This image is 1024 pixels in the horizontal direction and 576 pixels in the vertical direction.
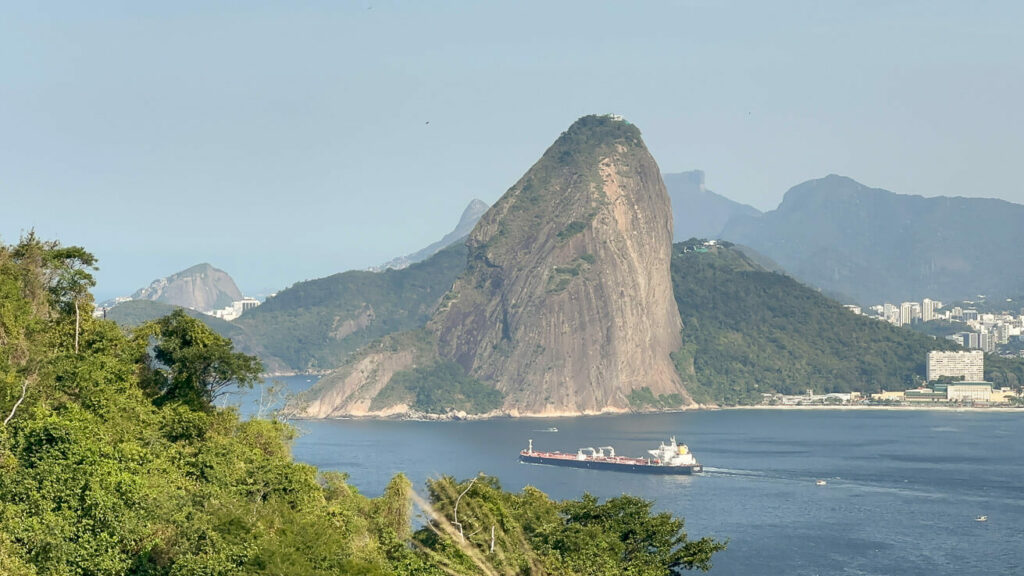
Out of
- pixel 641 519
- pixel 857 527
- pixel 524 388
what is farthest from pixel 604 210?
pixel 641 519

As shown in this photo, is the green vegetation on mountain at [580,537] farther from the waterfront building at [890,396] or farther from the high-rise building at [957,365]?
the high-rise building at [957,365]

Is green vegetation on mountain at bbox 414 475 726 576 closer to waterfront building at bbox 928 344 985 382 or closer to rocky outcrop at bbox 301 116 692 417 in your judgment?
rocky outcrop at bbox 301 116 692 417

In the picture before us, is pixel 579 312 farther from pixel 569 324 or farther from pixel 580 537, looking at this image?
pixel 580 537

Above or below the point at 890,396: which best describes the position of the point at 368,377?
above

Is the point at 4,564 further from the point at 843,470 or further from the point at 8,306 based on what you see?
the point at 843,470

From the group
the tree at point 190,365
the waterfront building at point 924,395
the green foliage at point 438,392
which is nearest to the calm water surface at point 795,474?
the green foliage at point 438,392

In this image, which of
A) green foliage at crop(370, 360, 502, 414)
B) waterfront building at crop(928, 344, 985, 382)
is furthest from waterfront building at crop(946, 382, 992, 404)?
green foliage at crop(370, 360, 502, 414)

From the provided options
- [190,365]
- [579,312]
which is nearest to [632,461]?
[579,312]
